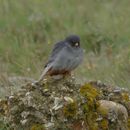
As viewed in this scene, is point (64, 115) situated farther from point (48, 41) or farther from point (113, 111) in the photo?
point (48, 41)

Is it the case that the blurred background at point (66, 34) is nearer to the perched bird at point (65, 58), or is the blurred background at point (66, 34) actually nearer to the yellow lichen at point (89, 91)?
the perched bird at point (65, 58)

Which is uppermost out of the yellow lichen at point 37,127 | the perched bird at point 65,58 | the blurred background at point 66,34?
the perched bird at point 65,58

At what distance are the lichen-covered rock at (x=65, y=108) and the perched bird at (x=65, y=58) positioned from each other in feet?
0.63

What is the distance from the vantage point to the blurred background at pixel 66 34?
10414mm

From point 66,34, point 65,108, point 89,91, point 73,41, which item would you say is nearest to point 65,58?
point 73,41

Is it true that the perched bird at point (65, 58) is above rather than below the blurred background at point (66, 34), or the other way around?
above

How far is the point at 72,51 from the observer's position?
805 cm

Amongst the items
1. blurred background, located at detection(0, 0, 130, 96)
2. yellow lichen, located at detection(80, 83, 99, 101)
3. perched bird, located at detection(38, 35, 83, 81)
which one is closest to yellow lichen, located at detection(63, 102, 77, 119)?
yellow lichen, located at detection(80, 83, 99, 101)

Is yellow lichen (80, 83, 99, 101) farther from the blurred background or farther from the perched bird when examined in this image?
the blurred background

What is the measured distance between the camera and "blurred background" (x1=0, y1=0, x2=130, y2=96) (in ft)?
34.2

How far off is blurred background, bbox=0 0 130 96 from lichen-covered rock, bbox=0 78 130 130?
117 centimetres

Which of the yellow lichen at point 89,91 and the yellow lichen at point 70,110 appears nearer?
the yellow lichen at point 70,110

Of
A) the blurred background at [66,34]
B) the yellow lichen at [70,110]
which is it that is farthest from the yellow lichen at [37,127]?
the blurred background at [66,34]

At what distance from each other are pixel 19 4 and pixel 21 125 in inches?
262
